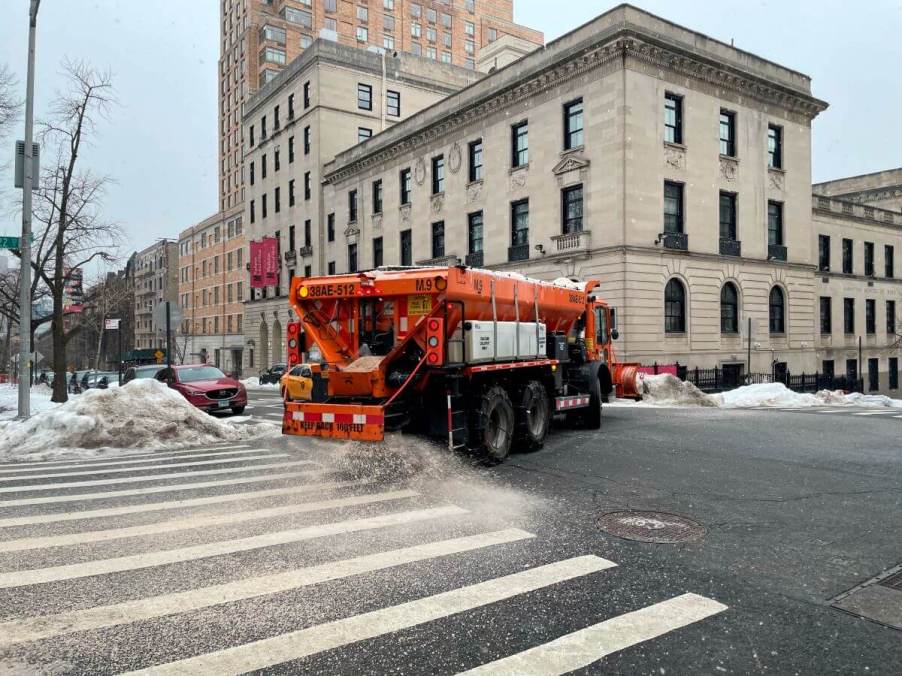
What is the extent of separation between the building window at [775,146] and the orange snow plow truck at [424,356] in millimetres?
27435

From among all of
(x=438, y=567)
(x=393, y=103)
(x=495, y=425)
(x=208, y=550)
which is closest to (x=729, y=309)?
(x=495, y=425)

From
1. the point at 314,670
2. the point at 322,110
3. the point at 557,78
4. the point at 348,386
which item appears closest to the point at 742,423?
the point at 348,386

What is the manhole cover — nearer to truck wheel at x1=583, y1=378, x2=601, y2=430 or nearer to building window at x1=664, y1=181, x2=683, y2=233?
truck wheel at x1=583, y1=378, x2=601, y2=430

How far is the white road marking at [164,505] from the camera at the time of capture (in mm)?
6891

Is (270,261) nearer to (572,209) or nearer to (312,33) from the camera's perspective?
(572,209)

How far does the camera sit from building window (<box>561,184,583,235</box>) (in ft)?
96.8

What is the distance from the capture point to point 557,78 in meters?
30.1

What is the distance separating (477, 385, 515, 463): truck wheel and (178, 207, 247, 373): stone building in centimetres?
5981

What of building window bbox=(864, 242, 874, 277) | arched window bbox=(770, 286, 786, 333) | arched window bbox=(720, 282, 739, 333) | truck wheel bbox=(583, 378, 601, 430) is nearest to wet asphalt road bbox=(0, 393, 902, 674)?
truck wheel bbox=(583, 378, 601, 430)

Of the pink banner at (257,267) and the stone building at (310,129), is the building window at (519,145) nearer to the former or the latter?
the stone building at (310,129)

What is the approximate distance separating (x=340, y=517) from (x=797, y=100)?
35.4 metres

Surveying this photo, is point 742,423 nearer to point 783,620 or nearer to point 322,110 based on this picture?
point 783,620

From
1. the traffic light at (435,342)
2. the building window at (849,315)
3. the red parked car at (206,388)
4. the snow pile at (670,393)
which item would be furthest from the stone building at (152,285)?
the traffic light at (435,342)

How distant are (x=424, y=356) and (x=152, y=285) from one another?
4255 inches
